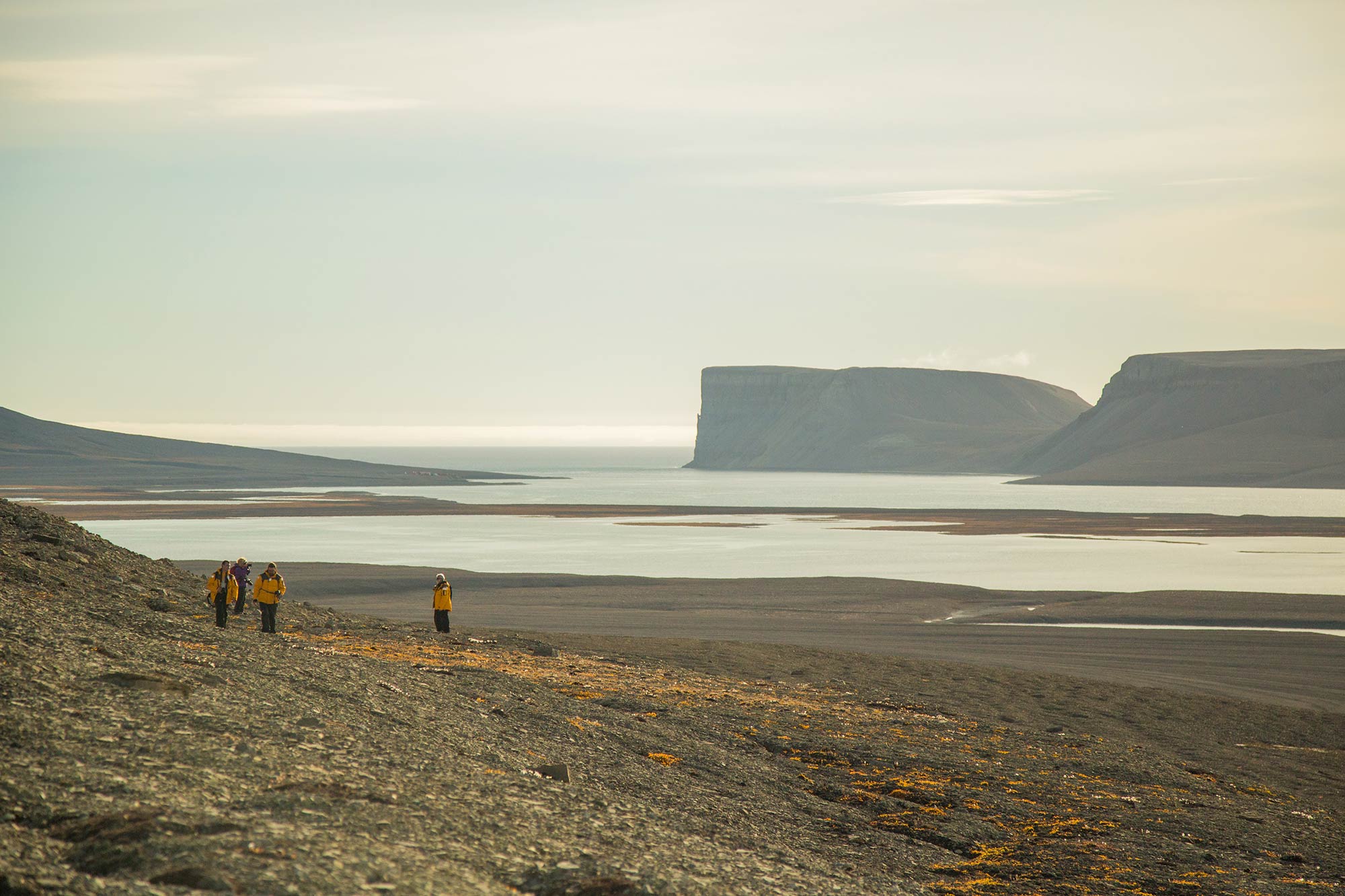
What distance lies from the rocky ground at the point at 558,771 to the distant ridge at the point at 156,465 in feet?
397

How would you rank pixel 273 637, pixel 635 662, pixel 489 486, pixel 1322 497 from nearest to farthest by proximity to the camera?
pixel 273 637 → pixel 635 662 → pixel 1322 497 → pixel 489 486

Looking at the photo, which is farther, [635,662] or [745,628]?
[745,628]

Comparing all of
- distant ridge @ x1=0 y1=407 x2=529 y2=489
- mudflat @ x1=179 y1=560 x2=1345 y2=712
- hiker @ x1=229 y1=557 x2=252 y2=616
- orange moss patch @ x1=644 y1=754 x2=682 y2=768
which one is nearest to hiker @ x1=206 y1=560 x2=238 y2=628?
hiker @ x1=229 y1=557 x2=252 y2=616

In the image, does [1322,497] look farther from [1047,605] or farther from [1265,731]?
[1265,731]

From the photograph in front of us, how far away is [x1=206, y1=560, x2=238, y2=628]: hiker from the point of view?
2084cm

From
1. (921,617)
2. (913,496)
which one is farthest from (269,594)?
(913,496)

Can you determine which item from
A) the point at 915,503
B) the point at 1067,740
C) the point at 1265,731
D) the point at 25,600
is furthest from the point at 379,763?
the point at 915,503

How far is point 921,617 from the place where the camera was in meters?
39.4

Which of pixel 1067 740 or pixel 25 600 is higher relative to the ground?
pixel 25 600

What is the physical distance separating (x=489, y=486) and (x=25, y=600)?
13432 cm

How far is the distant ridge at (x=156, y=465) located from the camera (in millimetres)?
140750

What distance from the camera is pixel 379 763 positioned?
470 inches

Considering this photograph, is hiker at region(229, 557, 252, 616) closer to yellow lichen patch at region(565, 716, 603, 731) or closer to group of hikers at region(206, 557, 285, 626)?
group of hikers at region(206, 557, 285, 626)

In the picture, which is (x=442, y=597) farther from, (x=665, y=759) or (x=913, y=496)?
(x=913, y=496)
